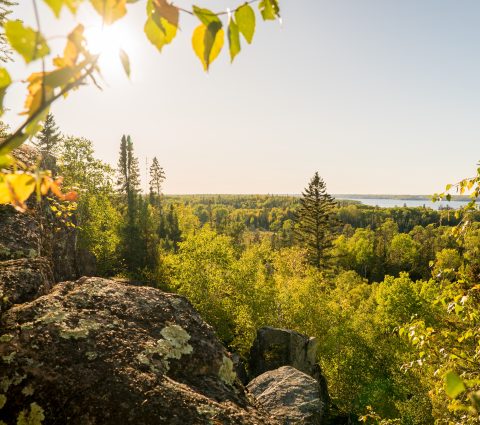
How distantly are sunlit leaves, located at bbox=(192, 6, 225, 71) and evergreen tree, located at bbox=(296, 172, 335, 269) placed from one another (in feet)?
133

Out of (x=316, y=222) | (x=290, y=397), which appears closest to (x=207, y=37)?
(x=290, y=397)

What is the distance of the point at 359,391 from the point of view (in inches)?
836

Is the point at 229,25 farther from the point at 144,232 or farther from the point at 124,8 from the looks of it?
the point at 144,232

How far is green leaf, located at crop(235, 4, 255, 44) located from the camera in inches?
36.6

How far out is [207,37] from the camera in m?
0.92

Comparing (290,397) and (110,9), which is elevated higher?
(110,9)

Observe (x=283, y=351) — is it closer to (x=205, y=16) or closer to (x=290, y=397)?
(x=290, y=397)

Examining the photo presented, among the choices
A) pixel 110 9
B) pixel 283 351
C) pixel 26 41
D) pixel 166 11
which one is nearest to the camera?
pixel 26 41

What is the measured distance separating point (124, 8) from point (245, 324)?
81.5ft

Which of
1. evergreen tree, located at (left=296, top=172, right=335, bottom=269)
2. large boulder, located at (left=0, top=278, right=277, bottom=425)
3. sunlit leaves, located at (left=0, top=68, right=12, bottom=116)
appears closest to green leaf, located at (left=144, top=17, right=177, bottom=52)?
sunlit leaves, located at (left=0, top=68, right=12, bottom=116)

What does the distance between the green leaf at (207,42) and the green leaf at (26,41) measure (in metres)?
0.37

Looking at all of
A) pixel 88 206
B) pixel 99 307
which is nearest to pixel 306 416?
pixel 99 307

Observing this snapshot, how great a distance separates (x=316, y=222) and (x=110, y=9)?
4203 centimetres

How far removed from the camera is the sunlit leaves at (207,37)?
0.90 meters
